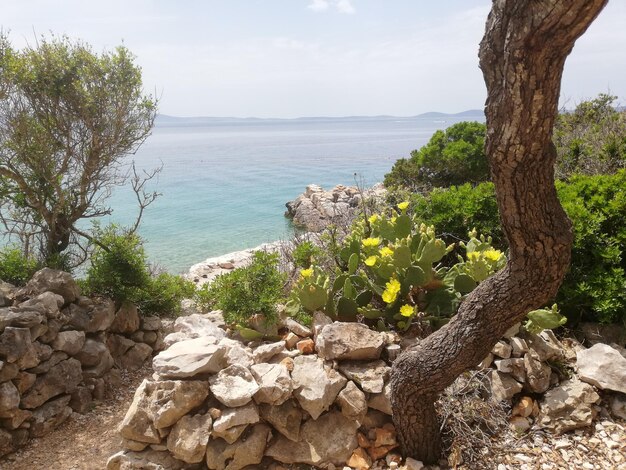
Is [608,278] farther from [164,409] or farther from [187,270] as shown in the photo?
[187,270]

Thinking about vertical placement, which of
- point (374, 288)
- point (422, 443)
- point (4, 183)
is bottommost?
point (422, 443)

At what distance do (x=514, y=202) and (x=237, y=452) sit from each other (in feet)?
7.80

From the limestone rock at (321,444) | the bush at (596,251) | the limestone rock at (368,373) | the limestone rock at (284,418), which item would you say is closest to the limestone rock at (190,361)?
the limestone rock at (284,418)

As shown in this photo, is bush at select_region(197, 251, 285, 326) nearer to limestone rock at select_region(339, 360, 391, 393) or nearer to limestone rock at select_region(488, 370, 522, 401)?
limestone rock at select_region(339, 360, 391, 393)

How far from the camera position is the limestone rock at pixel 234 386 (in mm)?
3225

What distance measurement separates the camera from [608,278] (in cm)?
401

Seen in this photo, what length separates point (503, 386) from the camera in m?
3.59

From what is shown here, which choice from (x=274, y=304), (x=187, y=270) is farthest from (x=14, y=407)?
(x=187, y=270)

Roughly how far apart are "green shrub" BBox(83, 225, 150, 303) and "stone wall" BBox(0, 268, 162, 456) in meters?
0.20

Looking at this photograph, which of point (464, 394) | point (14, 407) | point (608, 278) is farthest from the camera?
point (14, 407)

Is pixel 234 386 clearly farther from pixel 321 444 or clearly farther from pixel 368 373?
pixel 368 373

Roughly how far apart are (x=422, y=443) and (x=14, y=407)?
3.61 m

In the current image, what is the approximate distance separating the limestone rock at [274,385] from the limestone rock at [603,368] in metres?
2.28

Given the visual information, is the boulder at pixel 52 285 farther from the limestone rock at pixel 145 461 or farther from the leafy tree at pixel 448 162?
the leafy tree at pixel 448 162
